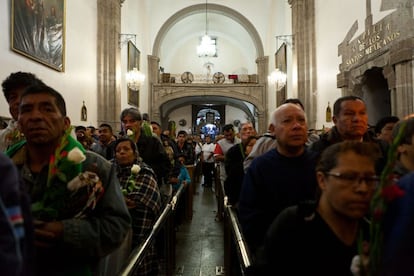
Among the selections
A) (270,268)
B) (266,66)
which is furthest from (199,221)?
(266,66)

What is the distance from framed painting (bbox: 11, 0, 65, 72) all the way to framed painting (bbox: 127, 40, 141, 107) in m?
6.17

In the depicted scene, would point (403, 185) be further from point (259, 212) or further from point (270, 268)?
point (259, 212)

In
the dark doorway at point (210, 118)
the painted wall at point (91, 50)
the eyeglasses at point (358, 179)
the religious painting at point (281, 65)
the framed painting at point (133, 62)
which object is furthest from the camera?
the dark doorway at point (210, 118)

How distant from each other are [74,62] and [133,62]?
6068 millimetres

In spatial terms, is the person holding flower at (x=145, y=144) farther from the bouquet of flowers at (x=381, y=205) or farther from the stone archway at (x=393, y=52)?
the stone archway at (x=393, y=52)

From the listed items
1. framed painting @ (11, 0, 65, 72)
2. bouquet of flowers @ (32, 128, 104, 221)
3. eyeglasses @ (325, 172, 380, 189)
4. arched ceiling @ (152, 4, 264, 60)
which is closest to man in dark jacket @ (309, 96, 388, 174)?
eyeglasses @ (325, 172, 380, 189)

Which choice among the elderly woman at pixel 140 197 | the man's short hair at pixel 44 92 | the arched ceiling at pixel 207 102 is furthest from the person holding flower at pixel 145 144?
the arched ceiling at pixel 207 102

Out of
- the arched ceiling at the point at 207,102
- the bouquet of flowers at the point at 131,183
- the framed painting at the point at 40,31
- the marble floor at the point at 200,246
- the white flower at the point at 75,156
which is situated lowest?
the marble floor at the point at 200,246

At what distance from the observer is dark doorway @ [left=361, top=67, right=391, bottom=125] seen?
28.8 ft

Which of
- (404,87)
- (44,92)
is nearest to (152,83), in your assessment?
(404,87)

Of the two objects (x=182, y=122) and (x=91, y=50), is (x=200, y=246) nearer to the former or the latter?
(x=91, y=50)

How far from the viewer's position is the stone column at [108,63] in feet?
39.1

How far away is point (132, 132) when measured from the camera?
3.94m

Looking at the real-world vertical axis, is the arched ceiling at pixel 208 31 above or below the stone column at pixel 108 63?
above
